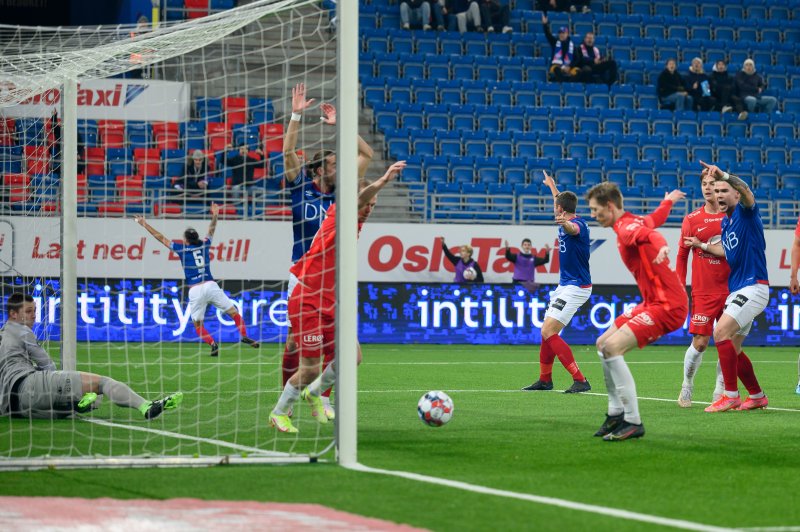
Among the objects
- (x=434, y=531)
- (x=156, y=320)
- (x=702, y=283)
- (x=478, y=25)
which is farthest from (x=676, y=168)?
(x=434, y=531)

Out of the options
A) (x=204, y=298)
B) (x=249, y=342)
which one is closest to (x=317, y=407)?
(x=204, y=298)

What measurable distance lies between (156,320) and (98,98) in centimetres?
480

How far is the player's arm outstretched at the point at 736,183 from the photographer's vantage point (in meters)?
9.84

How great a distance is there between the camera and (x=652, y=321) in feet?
28.7

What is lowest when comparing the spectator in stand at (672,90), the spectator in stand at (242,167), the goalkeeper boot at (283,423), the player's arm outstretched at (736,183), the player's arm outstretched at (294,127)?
the goalkeeper boot at (283,423)

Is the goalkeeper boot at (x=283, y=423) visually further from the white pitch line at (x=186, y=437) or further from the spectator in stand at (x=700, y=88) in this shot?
the spectator in stand at (x=700, y=88)

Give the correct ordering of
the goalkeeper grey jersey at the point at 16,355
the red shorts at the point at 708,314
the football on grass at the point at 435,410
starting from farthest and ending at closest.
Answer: the red shorts at the point at 708,314 → the goalkeeper grey jersey at the point at 16,355 → the football on grass at the point at 435,410

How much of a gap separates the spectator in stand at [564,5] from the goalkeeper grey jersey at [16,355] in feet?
75.6

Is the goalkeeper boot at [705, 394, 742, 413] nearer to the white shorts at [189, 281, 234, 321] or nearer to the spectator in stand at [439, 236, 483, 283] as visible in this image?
the white shorts at [189, 281, 234, 321]

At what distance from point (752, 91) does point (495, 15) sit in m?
6.31

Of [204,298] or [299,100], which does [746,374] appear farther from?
[204,298]

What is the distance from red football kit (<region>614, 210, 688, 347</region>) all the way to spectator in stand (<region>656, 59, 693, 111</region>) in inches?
805

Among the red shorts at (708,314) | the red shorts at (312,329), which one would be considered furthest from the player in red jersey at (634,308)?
the red shorts at (708,314)

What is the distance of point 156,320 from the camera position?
21.6m
